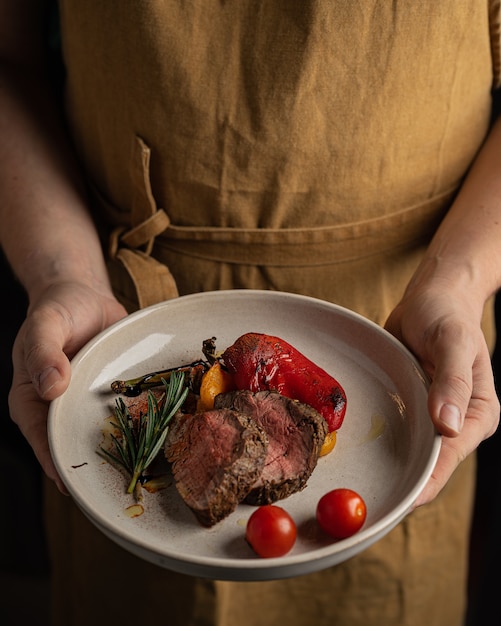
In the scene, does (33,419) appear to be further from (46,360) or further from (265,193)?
(265,193)

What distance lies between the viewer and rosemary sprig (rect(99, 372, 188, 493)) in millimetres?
1127

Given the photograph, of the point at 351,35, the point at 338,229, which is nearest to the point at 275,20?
the point at 351,35

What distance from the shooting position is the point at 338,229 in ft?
4.77

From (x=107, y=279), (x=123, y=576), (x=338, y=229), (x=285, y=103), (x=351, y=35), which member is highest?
(x=351, y=35)

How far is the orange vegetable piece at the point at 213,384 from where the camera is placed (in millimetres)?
1250

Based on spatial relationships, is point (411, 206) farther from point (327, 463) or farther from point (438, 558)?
point (438, 558)

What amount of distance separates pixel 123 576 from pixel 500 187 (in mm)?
1201

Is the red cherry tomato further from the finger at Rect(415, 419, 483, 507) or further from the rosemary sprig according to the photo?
the rosemary sprig

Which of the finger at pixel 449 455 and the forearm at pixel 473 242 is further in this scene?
the forearm at pixel 473 242

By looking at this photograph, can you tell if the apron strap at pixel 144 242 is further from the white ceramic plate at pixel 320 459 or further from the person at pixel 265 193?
the white ceramic plate at pixel 320 459

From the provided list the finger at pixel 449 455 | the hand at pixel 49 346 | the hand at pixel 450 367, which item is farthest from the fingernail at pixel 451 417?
the hand at pixel 49 346

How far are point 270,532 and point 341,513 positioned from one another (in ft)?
0.33

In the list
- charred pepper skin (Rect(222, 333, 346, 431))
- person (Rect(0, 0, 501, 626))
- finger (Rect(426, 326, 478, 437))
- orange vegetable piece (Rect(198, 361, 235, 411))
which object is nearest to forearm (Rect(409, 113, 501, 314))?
person (Rect(0, 0, 501, 626))

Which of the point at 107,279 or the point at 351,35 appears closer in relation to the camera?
the point at 351,35
